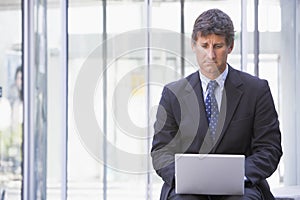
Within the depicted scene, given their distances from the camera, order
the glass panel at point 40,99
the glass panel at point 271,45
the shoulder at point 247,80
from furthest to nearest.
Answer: the glass panel at point 271,45, the glass panel at point 40,99, the shoulder at point 247,80

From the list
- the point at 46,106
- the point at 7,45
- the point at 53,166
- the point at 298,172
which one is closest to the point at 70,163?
the point at 53,166

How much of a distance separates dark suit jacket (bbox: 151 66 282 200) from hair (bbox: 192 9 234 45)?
0.20 m

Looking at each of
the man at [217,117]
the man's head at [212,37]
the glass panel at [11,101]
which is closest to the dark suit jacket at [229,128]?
the man at [217,117]

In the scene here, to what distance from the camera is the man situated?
8.36 feet

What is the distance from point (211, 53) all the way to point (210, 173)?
503mm

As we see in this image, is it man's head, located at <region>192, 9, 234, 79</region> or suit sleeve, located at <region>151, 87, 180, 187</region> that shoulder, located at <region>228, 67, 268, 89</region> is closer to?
man's head, located at <region>192, 9, 234, 79</region>

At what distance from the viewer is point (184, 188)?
2430mm

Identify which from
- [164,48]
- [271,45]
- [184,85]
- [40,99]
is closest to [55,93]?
[40,99]

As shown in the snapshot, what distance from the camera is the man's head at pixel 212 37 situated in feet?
8.46

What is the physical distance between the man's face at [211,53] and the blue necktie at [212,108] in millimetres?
43

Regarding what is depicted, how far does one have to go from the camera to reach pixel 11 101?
5.07 metres

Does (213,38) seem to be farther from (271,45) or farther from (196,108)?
(271,45)

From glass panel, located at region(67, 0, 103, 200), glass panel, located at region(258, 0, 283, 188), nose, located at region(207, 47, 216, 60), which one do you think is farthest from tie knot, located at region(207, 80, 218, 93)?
glass panel, located at region(258, 0, 283, 188)

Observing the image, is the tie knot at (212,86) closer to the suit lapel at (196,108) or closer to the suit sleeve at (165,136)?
the suit lapel at (196,108)
